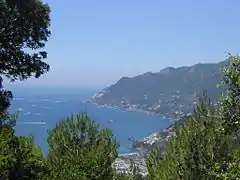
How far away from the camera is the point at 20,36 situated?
40.1ft

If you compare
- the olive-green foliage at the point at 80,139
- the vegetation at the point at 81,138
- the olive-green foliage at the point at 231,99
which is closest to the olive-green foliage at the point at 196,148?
the vegetation at the point at 81,138

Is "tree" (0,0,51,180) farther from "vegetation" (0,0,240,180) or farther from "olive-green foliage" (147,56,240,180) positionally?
"olive-green foliage" (147,56,240,180)

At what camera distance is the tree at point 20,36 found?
467 inches

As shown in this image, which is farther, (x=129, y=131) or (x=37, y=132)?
(x=129, y=131)

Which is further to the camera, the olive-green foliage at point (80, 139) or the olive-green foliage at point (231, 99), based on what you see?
the olive-green foliage at point (80, 139)

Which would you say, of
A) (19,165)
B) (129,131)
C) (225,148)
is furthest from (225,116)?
(129,131)

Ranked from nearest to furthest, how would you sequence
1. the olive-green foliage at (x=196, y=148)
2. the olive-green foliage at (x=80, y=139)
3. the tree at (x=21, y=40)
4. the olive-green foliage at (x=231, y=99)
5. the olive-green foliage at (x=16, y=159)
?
the olive-green foliage at (x=16, y=159), the olive-green foliage at (x=231, y=99), the tree at (x=21, y=40), the olive-green foliage at (x=196, y=148), the olive-green foliage at (x=80, y=139)

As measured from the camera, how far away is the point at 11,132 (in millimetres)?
9711

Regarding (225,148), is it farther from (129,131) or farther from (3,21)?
(129,131)

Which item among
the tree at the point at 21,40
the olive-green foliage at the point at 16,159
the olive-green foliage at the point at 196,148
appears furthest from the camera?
the olive-green foliage at the point at 196,148

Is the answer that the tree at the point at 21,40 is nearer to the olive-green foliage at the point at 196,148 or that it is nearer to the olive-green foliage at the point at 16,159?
the olive-green foliage at the point at 16,159

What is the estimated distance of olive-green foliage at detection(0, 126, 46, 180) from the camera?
8.09 metres

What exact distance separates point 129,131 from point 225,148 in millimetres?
145656

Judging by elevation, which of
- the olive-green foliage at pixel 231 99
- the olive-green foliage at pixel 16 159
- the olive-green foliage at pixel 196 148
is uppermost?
the olive-green foliage at pixel 231 99
